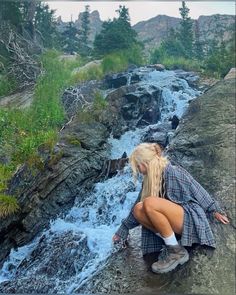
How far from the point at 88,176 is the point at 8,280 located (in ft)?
2.98

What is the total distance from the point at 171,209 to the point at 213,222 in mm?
269

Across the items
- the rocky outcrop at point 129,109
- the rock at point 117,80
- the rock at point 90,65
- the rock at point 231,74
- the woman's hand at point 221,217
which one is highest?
the rock at point 90,65

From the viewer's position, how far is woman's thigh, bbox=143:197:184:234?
6.83 feet

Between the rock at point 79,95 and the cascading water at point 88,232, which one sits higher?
the rock at point 79,95

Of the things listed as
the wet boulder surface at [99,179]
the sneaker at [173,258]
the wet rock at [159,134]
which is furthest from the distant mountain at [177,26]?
the sneaker at [173,258]

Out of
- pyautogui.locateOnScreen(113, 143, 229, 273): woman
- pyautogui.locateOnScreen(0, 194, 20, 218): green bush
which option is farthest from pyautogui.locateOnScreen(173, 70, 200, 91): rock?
pyautogui.locateOnScreen(0, 194, 20, 218): green bush

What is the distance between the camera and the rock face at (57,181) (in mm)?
2906

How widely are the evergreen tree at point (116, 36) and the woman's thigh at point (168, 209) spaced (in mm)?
1248

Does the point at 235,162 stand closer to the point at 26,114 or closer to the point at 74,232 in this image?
the point at 74,232

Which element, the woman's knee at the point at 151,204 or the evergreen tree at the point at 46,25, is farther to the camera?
the evergreen tree at the point at 46,25

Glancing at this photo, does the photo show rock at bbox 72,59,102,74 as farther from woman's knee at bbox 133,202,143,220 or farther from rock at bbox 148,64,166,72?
woman's knee at bbox 133,202,143,220

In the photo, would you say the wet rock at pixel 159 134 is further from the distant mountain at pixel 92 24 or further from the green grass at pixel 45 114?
the distant mountain at pixel 92 24

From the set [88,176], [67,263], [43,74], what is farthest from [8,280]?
[43,74]

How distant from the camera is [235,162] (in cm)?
255
